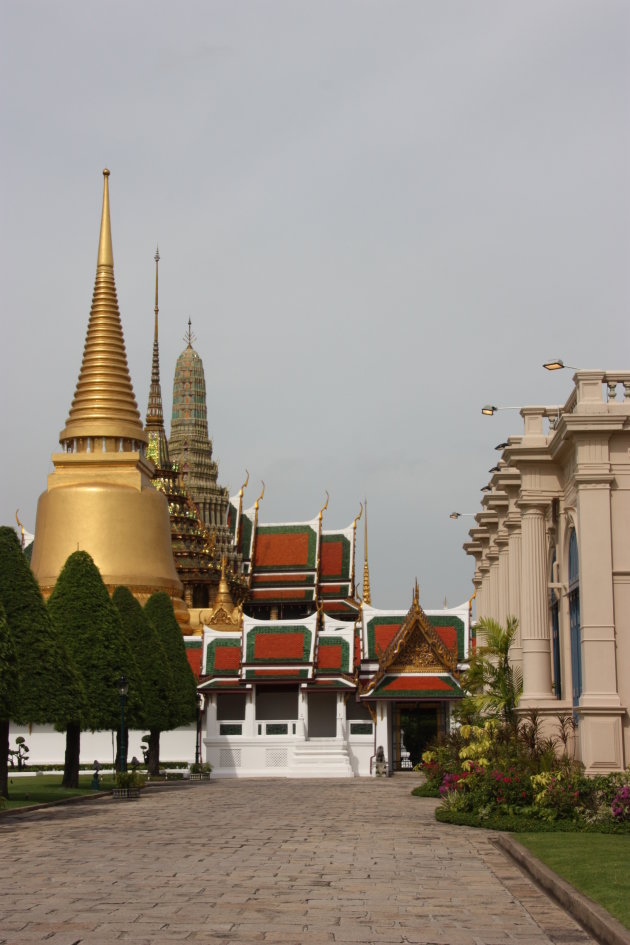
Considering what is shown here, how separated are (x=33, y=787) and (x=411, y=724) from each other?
19.6 meters

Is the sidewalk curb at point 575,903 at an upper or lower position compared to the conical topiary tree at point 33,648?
lower

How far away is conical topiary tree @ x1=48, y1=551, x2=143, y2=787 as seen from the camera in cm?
3319

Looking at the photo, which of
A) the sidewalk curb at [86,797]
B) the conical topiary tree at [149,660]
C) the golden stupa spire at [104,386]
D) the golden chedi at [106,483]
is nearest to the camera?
the sidewalk curb at [86,797]

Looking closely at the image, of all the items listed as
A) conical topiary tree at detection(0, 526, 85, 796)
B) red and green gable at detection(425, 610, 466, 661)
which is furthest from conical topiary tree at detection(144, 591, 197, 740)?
conical topiary tree at detection(0, 526, 85, 796)

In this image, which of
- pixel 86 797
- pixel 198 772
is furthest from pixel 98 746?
pixel 86 797

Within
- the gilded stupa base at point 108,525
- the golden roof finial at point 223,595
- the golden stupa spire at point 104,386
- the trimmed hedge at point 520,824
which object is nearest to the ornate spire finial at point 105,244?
the golden stupa spire at point 104,386

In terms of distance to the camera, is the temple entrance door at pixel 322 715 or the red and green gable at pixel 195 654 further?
the temple entrance door at pixel 322 715

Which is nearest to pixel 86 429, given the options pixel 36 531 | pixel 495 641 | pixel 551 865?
pixel 36 531

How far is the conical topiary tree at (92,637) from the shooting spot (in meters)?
33.2

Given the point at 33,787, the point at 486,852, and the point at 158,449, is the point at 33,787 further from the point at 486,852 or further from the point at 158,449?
the point at 158,449

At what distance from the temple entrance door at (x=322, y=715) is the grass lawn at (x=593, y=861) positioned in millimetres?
34048

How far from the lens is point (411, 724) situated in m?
51.9

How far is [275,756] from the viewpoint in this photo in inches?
1951

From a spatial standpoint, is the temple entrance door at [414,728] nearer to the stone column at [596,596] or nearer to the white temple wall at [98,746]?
the white temple wall at [98,746]
